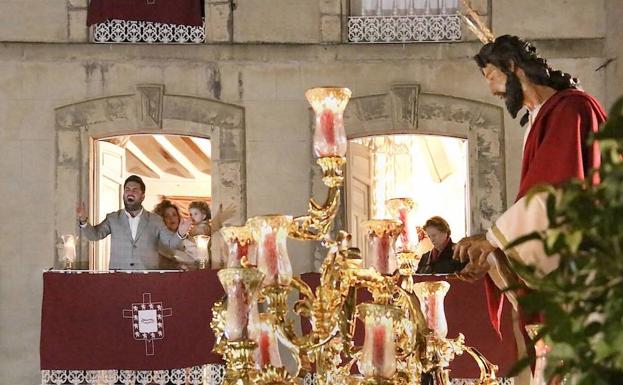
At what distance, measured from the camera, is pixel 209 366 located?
12.2 m

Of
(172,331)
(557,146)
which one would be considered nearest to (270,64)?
(172,331)

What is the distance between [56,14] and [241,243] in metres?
8.16

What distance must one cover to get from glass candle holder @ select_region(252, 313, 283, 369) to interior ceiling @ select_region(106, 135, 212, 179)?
1344 centimetres

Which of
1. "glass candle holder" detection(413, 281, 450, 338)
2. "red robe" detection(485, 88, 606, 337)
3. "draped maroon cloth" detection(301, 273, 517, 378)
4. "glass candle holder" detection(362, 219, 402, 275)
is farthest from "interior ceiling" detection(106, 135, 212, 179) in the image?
"red robe" detection(485, 88, 606, 337)

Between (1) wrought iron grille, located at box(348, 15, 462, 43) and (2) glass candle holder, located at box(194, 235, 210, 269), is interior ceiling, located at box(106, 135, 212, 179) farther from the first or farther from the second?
(2) glass candle holder, located at box(194, 235, 210, 269)

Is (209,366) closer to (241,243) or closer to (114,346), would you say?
(114,346)

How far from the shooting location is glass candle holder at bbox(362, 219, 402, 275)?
6688mm

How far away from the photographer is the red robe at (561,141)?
5.65m

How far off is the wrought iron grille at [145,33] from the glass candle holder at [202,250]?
6.96ft

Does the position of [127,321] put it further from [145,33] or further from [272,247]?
[272,247]

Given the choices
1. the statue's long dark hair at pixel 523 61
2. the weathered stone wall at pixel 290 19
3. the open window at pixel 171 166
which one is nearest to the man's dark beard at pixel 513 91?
the statue's long dark hair at pixel 523 61

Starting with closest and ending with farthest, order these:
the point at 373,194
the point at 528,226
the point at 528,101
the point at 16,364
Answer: the point at 528,226 < the point at 528,101 < the point at 16,364 < the point at 373,194

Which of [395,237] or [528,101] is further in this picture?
[395,237]

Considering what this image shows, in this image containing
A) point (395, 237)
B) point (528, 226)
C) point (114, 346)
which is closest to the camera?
point (528, 226)
